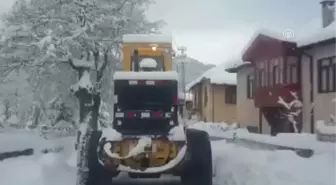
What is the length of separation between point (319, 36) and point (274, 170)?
1262cm

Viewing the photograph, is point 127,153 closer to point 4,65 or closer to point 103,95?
point 4,65

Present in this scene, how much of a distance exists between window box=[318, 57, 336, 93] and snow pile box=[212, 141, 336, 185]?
987 cm

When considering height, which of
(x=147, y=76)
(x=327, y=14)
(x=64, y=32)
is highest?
(x=327, y=14)

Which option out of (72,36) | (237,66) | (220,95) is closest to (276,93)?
(237,66)

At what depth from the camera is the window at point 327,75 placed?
23.4 meters

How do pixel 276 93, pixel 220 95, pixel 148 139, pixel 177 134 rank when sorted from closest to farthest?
pixel 148 139, pixel 177 134, pixel 276 93, pixel 220 95

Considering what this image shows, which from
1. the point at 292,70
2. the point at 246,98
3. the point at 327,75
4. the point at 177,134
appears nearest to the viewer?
the point at 177,134

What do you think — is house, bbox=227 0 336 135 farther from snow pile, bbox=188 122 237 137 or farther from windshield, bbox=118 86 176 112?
windshield, bbox=118 86 176 112

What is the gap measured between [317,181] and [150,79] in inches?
151

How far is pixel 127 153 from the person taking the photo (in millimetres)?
9859

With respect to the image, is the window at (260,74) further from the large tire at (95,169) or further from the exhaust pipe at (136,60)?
the large tire at (95,169)

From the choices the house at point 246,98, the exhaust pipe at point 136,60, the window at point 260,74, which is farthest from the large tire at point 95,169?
→ the house at point 246,98

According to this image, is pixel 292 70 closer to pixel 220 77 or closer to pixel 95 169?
pixel 220 77

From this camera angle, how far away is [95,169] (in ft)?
35.0
